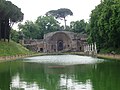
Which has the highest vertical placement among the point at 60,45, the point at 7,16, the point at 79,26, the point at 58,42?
the point at 79,26

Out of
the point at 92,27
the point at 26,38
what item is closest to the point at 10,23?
the point at 92,27

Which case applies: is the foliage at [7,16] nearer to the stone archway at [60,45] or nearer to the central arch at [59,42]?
the central arch at [59,42]

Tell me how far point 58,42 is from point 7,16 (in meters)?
57.7

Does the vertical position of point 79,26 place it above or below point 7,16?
above

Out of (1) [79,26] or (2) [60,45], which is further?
(1) [79,26]

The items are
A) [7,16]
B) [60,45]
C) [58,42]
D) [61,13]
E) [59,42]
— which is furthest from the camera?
[61,13]

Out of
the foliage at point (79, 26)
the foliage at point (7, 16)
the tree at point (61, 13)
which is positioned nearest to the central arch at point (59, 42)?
the foliage at point (79, 26)

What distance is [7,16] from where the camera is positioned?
80.6 m

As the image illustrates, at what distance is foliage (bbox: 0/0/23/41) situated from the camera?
76.8 metres

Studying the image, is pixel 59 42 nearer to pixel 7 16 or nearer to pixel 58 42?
pixel 58 42

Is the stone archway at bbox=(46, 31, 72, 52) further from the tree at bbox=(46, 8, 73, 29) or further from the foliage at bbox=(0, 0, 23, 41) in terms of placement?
the foliage at bbox=(0, 0, 23, 41)

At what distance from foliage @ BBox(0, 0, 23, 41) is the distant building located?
113 ft

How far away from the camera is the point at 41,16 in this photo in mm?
148750

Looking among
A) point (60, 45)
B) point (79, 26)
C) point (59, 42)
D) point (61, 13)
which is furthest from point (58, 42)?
point (61, 13)
